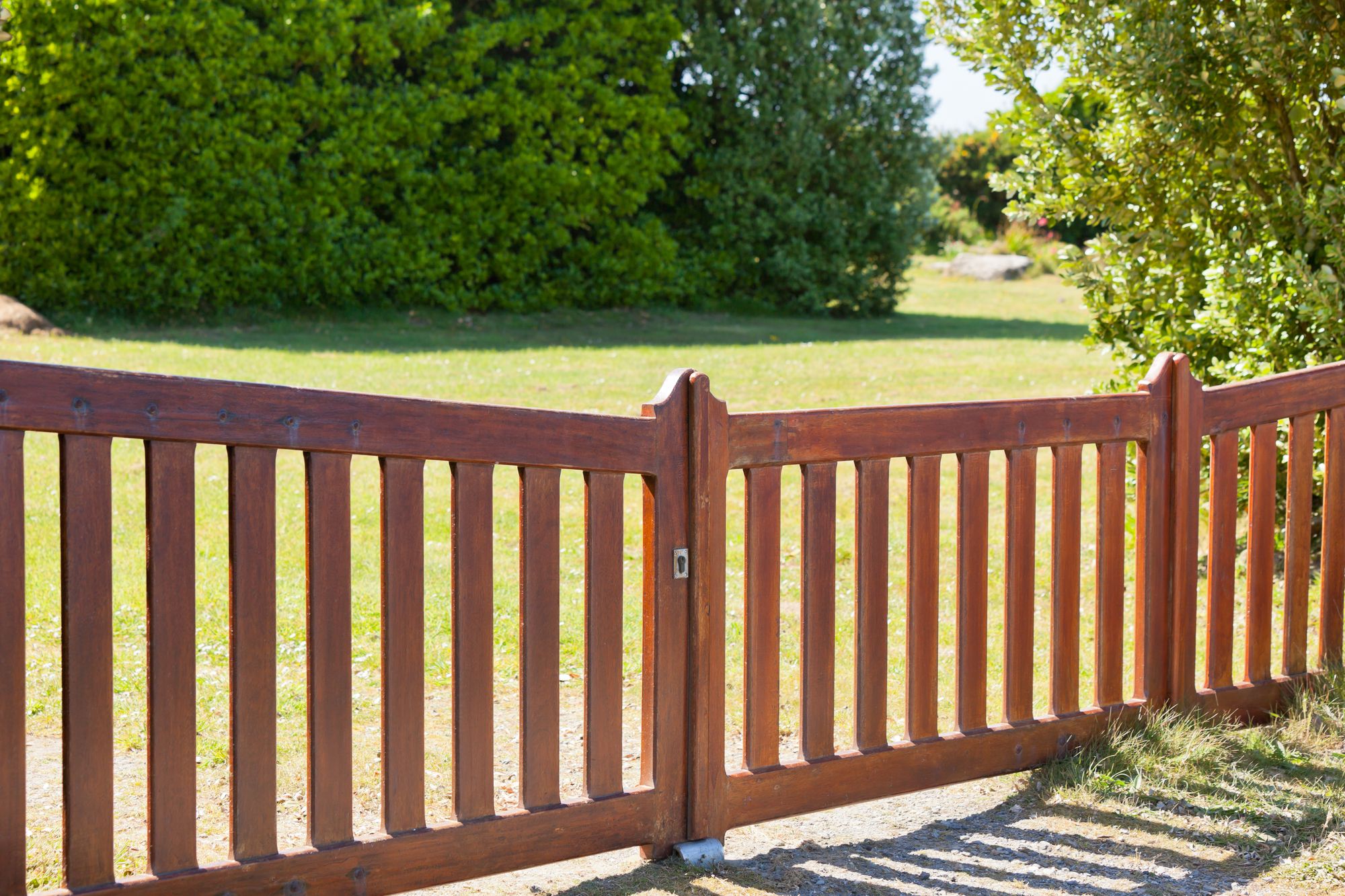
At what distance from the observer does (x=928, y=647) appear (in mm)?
3646

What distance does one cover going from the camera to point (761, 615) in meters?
3.39

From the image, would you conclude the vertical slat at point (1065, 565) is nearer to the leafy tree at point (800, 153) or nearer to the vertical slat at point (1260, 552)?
the vertical slat at point (1260, 552)

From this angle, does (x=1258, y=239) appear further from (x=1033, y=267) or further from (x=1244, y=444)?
(x=1033, y=267)

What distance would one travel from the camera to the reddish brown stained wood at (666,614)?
323cm

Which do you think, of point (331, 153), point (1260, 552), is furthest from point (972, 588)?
point (331, 153)

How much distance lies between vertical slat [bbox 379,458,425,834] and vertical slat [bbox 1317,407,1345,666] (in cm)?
311

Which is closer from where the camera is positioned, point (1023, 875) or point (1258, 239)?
point (1023, 875)

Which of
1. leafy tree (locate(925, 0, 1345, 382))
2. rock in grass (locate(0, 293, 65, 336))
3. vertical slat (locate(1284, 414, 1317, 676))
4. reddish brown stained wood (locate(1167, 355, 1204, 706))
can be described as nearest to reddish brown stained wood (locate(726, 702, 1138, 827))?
reddish brown stained wood (locate(1167, 355, 1204, 706))

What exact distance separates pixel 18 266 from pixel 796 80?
34.0 ft

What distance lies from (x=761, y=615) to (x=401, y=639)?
0.91 meters

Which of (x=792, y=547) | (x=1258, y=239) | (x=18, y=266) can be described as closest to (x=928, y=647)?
(x=1258, y=239)

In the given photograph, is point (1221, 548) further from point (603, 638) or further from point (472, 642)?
point (472, 642)

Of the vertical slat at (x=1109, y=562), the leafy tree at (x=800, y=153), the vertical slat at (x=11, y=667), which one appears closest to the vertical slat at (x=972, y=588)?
the vertical slat at (x=1109, y=562)

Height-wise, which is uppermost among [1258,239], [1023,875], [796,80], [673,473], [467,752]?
[796,80]
